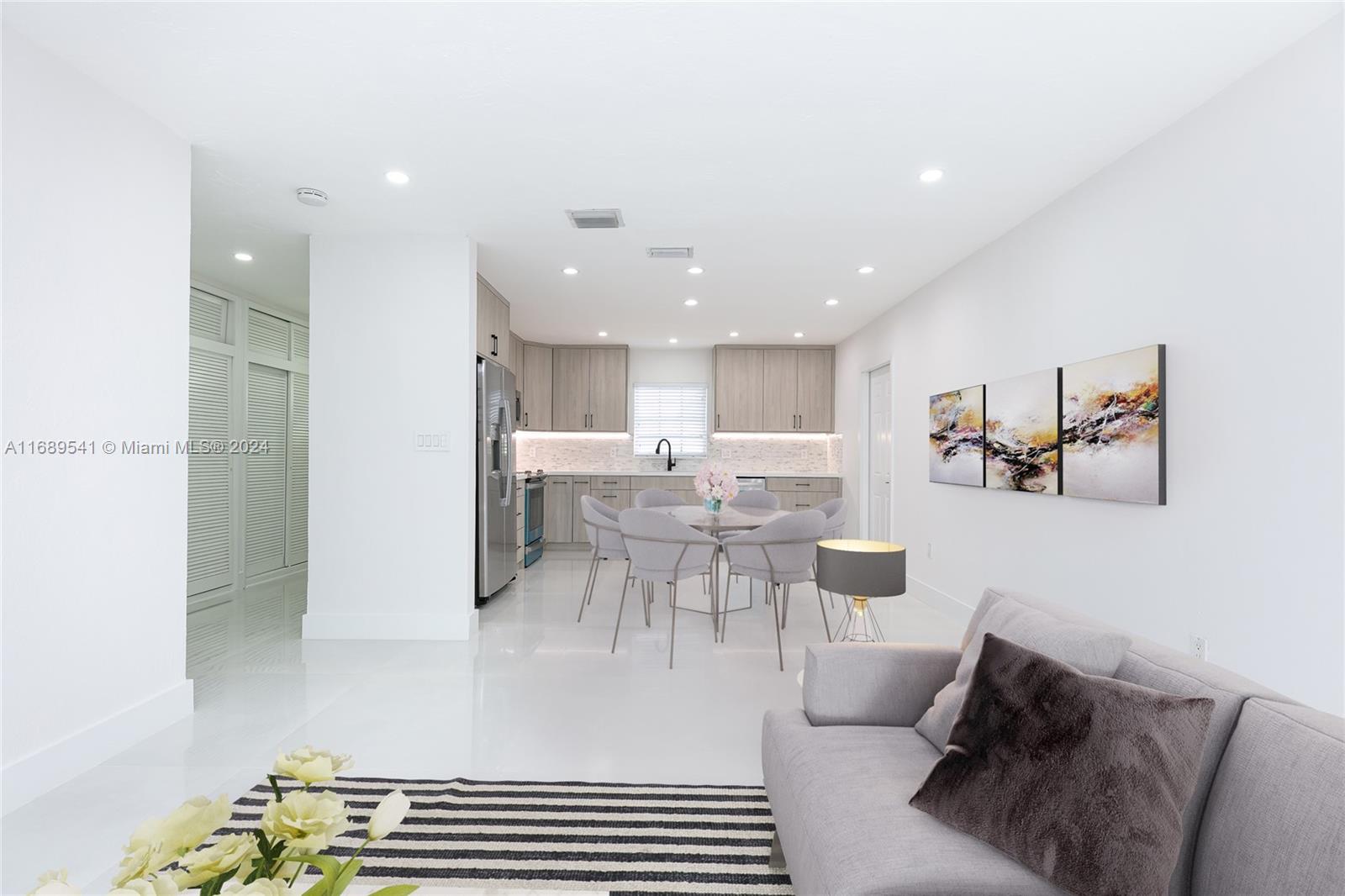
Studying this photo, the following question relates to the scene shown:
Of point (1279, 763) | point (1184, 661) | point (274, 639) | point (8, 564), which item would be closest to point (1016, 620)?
point (1184, 661)

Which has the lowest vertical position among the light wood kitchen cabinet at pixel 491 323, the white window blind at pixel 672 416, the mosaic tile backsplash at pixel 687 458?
the mosaic tile backsplash at pixel 687 458

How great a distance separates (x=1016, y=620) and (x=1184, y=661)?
1.16ft

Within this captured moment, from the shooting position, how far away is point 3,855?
6.23 ft

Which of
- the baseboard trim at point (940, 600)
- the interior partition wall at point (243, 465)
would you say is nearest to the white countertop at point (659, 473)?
the baseboard trim at point (940, 600)

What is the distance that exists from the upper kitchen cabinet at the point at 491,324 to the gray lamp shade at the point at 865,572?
10.3 ft

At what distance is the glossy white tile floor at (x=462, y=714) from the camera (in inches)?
87.3

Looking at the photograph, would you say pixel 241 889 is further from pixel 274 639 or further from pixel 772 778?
pixel 274 639

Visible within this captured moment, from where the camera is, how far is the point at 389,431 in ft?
13.6

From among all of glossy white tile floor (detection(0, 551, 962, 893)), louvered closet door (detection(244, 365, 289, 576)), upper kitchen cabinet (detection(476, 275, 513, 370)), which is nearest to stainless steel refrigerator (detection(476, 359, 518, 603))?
upper kitchen cabinet (detection(476, 275, 513, 370))

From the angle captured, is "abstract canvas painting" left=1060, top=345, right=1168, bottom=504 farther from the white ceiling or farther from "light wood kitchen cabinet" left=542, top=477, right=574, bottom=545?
"light wood kitchen cabinet" left=542, top=477, right=574, bottom=545

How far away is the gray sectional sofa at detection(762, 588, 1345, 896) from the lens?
100cm

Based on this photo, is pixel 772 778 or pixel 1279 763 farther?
pixel 772 778

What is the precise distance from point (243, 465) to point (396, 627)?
8.35 feet

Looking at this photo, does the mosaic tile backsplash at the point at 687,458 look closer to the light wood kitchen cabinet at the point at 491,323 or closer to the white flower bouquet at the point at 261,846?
the light wood kitchen cabinet at the point at 491,323
